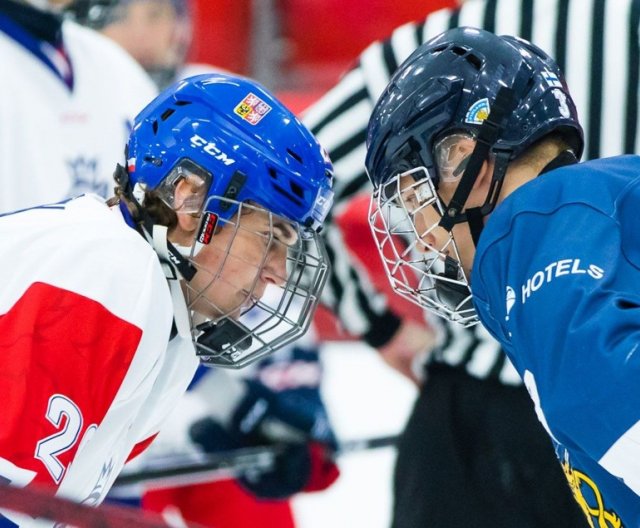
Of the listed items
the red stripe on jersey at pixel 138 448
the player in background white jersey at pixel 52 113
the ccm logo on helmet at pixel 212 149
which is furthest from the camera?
the player in background white jersey at pixel 52 113

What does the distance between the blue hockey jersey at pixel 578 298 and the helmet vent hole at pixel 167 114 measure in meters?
0.59

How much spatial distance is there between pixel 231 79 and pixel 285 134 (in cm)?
13

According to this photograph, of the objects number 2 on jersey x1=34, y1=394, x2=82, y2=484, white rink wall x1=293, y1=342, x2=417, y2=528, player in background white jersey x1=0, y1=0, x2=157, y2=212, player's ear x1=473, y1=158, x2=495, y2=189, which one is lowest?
white rink wall x1=293, y1=342, x2=417, y2=528

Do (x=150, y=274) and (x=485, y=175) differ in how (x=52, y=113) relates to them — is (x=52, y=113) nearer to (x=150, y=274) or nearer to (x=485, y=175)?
(x=150, y=274)

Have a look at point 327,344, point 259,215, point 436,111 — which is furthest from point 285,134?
point 327,344

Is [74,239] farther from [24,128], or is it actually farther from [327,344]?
[327,344]

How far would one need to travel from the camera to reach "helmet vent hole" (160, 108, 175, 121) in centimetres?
212

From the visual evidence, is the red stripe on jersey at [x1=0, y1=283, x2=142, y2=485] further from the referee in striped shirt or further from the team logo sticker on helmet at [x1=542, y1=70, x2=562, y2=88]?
the referee in striped shirt

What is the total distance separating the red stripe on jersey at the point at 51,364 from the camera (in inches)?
68.5

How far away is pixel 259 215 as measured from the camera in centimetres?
215

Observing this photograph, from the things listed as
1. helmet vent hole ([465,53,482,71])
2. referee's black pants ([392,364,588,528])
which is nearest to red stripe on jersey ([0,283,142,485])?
helmet vent hole ([465,53,482,71])

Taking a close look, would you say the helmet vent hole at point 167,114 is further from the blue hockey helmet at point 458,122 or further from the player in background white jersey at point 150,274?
the blue hockey helmet at point 458,122

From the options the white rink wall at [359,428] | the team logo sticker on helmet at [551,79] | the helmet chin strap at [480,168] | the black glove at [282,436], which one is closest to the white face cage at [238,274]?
the helmet chin strap at [480,168]

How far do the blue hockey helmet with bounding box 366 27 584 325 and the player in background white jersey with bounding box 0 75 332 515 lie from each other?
19 cm
